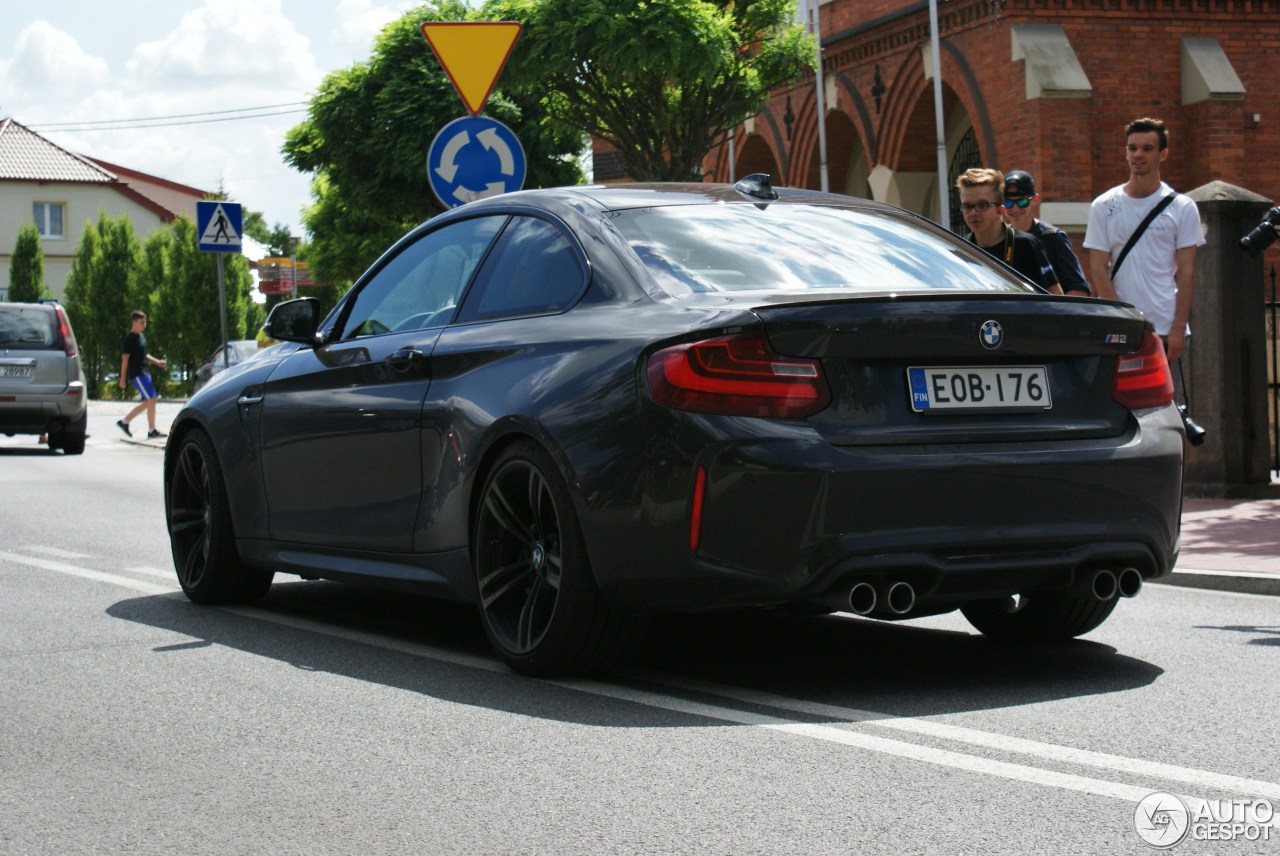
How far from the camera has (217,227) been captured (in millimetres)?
23281

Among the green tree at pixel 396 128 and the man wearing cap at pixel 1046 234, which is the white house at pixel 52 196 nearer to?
the green tree at pixel 396 128

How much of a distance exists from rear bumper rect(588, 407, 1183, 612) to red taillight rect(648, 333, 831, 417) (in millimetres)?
100

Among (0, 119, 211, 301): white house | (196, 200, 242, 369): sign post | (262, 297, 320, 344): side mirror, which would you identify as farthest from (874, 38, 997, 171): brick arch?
(0, 119, 211, 301): white house

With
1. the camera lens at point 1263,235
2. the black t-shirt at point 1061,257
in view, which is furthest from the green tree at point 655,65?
the black t-shirt at point 1061,257

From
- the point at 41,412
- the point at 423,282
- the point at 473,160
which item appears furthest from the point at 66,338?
the point at 423,282

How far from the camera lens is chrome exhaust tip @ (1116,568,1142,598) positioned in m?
5.77

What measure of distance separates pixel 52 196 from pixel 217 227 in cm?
6525

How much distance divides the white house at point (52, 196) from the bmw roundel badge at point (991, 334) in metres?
81.1

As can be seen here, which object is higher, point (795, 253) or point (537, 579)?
point (795, 253)

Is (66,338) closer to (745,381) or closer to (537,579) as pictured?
(537,579)

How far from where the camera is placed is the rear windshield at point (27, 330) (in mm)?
23031

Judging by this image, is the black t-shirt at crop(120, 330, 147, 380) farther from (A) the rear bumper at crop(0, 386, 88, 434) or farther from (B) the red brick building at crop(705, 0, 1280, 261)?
(B) the red brick building at crop(705, 0, 1280, 261)

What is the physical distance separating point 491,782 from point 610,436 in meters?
1.19

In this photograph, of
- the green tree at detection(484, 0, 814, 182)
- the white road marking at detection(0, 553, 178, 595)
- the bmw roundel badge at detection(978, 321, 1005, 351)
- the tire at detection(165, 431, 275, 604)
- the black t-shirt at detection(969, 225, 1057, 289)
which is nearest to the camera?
the bmw roundel badge at detection(978, 321, 1005, 351)
